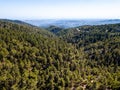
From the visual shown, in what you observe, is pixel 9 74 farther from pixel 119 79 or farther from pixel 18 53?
pixel 119 79

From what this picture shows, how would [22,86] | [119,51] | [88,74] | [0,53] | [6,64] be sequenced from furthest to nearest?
[119,51] < [88,74] < [0,53] < [6,64] < [22,86]

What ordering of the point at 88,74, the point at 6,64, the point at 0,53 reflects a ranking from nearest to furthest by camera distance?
the point at 6,64 < the point at 0,53 < the point at 88,74

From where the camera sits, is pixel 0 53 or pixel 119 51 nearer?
pixel 0 53

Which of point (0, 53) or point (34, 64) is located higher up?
point (0, 53)

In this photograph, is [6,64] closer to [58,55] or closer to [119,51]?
[58,55]

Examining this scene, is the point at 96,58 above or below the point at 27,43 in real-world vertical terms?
below

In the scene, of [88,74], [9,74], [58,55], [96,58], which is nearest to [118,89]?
[88,74]

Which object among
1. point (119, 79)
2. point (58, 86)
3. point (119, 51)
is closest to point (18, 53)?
point (58, 86)

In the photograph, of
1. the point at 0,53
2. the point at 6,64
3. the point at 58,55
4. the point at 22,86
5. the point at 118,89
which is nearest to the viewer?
the point at 118,89

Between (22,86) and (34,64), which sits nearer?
(22,86)
